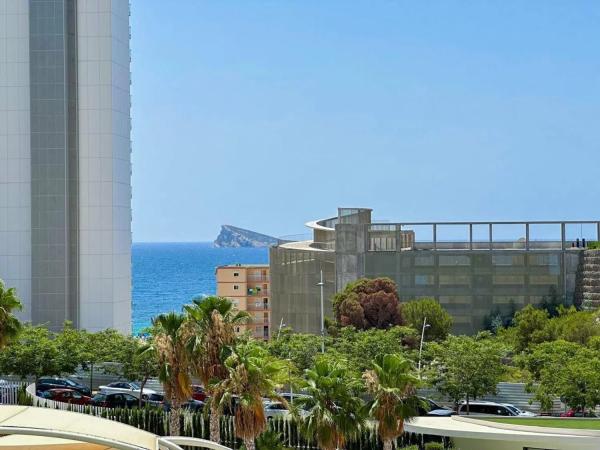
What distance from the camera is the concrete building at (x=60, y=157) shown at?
8106 cm

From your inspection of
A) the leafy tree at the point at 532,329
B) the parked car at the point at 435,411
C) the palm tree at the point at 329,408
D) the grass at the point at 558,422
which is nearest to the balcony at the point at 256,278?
the leafy tree at the point at 532,329

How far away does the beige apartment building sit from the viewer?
5404 inches

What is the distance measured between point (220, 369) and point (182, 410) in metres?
9.91

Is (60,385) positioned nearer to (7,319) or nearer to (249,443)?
(7,319)

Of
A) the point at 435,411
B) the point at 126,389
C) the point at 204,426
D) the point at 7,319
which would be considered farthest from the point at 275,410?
the point at 7,319

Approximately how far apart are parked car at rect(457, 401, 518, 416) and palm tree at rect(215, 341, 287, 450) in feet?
48.4

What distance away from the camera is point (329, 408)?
133 feet

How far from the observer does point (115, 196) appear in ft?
274

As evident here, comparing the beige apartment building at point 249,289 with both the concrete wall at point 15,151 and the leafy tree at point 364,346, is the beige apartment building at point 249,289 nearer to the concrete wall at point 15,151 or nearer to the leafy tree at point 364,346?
the concrete wall at point 15,151

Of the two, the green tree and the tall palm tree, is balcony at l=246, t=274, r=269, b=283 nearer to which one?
the green tree

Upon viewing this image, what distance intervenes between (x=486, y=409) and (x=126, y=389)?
1834 centimetres

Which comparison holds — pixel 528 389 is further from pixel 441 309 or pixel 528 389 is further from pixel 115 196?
pixel 115 196

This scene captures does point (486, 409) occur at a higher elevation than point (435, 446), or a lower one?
higher

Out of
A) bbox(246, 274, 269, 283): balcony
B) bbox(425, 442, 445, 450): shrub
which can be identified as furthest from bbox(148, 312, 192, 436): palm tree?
bbox(246, 274, 269, 283): balcony
